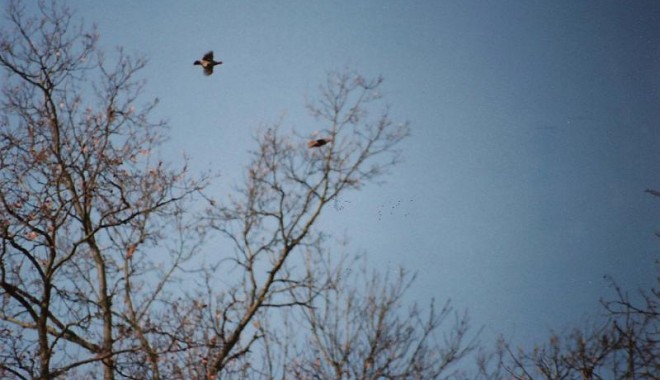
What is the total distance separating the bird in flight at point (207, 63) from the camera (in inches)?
350

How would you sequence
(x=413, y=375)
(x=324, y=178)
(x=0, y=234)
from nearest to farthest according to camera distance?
(x=0, y=234) → (x=413, y=375) → (x=324, y=178)

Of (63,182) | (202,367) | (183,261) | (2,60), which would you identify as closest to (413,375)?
(202,367)

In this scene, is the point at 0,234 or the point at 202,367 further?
the point at 202,367

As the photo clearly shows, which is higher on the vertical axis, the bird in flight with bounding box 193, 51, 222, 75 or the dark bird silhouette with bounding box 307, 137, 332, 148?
the bird in flight with bounding box 193, 51, 222, 75

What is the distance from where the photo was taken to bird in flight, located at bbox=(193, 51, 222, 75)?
350 inches

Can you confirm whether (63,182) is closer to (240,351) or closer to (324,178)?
(240,351)

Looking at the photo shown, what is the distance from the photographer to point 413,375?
7.06 metres

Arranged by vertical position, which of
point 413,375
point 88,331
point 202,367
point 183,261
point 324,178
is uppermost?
point 324,178

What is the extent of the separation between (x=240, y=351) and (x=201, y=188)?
3.15 metres

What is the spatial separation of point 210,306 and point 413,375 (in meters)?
3.86

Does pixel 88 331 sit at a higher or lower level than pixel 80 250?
lower

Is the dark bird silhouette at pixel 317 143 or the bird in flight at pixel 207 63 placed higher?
the bird in flight at pixel 207 63

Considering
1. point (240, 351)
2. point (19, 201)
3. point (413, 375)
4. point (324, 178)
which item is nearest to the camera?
point (19, 201)

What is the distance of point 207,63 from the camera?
29.5ft
